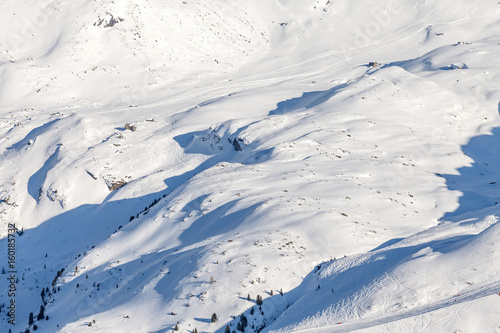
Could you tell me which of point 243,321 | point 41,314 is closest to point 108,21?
point 41,314

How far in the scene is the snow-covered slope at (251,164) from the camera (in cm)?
2833

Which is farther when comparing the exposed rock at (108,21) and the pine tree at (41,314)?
the exposed rock at (108,21)

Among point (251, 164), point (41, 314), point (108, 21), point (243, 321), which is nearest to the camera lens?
point (243, 321)

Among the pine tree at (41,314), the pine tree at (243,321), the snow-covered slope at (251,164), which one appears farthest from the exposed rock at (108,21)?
the pine tree at (243,321)

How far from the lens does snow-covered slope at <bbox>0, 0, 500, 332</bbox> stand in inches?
1115

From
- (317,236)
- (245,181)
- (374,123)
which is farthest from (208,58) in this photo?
(317,236)

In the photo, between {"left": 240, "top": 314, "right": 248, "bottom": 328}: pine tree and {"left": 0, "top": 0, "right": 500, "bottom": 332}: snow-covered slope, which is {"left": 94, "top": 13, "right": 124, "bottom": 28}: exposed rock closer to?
{"left": 0, "top": 0, "right": 500, "bottom": 332}: snow-covered slope

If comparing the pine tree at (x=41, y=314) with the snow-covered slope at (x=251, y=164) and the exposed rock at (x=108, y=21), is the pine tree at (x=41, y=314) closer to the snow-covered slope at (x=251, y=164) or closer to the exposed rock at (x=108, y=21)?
the snow-covered slope at (x=251, y=164)

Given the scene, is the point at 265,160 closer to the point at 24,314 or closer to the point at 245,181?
the point at 245,181

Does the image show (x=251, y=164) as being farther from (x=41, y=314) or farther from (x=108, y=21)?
(x=108, y=21)

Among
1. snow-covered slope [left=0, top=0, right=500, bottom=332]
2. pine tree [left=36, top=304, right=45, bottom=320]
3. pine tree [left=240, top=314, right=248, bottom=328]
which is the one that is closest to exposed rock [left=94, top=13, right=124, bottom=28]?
snow-covered slope [left=0, top=0, right=500, bottom=332]

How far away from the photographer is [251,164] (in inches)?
1815

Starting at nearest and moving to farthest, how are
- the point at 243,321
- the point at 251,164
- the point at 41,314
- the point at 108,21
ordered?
the point at 243,321
the point at 41,314
the point at 251,164
the point at 108,21

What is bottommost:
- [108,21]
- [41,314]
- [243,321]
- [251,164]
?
[41,314]
